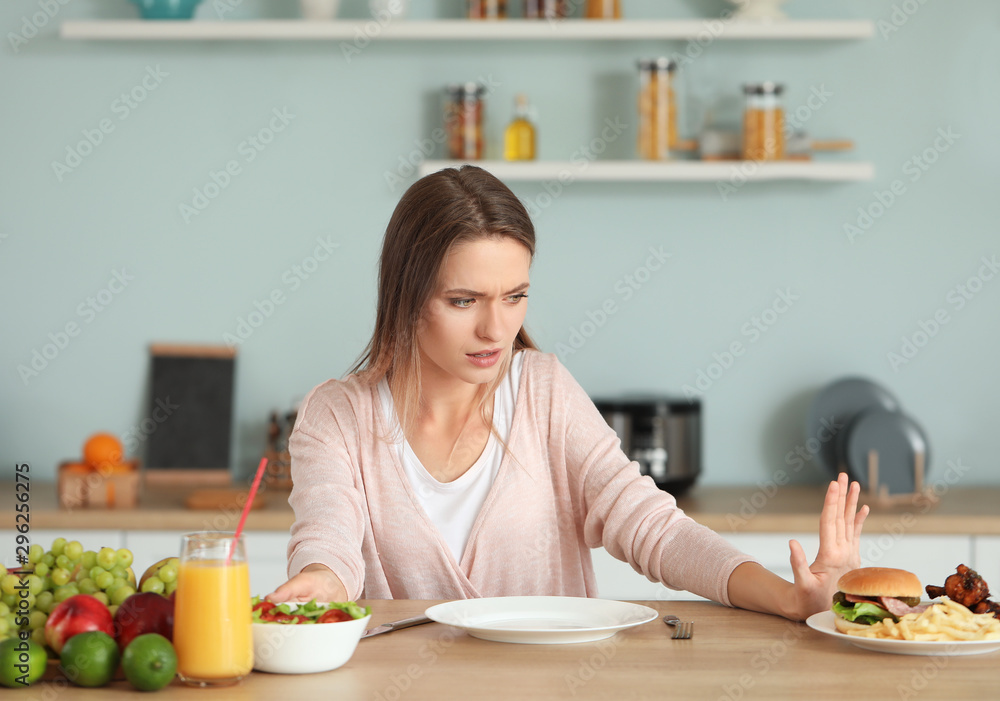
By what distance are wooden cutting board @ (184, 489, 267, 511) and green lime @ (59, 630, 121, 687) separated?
134cm

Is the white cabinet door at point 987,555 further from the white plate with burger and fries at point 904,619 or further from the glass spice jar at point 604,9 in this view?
the glass spice jar at point 604,9

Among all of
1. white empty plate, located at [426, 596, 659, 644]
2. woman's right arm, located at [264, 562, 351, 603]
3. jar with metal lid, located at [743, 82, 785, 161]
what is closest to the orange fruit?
woman's right arm, located at [264, 562, 351, 603]

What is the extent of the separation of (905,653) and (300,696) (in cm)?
62

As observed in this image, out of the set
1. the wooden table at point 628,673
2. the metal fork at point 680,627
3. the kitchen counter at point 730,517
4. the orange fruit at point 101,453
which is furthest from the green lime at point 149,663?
the orange fruit at point 101,453

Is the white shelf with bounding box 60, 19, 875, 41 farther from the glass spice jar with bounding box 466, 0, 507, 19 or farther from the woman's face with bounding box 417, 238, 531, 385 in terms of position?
the woman's face with bounding box 417, 238, 531, 385

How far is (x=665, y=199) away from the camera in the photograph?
2.75 meters

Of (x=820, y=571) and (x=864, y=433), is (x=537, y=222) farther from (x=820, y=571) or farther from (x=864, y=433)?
(x=820, y=571)

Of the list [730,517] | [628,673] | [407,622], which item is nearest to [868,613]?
[628,673]

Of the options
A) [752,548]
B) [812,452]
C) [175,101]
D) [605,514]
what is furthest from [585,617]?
[175,101]

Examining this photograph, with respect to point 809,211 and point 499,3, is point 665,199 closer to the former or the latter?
point 809,211

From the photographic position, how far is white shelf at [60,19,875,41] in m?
2.56

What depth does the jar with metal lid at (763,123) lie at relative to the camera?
2576 millimetres

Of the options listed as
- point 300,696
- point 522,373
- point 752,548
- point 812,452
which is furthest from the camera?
point 812,452

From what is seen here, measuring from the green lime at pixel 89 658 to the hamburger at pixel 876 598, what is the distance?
744mm
